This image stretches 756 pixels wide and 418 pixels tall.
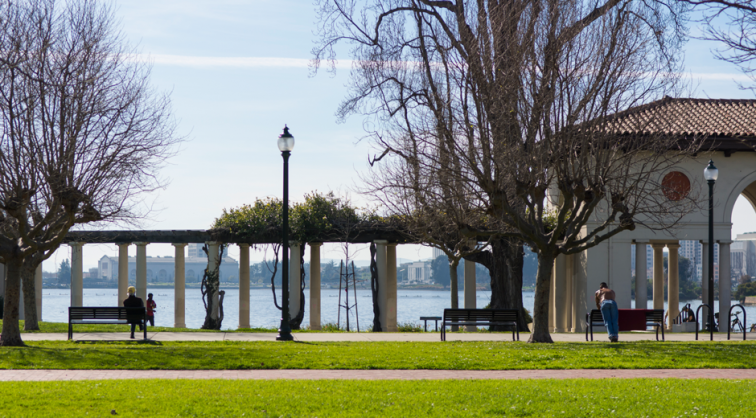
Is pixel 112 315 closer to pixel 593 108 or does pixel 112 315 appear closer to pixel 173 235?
pixel 173 235

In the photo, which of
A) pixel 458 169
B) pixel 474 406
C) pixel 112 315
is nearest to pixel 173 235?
pixel 112 315

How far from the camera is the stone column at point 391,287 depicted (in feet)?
Answer: 82.8

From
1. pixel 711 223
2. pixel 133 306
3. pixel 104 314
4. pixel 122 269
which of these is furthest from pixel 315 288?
pixel 711 223

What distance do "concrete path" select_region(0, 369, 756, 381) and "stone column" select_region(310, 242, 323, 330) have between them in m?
14.4

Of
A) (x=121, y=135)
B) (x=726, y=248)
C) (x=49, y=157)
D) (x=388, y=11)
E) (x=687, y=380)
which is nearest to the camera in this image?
(x=687, y=380)

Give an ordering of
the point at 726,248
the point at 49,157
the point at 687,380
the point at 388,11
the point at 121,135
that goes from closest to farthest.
→ the point at 687,380, the point at 49,157, the point at 121,135, the point at 388,11, the point at 726,248

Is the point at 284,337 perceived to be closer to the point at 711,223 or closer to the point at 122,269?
the point at 711,223

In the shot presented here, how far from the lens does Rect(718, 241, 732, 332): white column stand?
24578mm

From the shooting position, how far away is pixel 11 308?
48.5 ft

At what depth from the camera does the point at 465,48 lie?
1642cm

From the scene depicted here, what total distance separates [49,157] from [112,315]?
414 cm

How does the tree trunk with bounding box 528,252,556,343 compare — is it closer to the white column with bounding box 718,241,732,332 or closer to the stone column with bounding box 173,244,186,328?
the white column with bounding box 718,241,732,332

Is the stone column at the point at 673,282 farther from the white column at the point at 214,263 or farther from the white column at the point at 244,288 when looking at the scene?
the white column at the point at 214,263

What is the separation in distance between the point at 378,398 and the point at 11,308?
10.0 m
